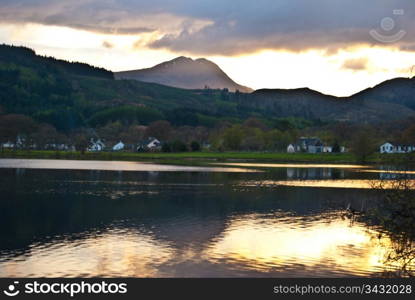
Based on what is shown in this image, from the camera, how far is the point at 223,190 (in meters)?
71.2

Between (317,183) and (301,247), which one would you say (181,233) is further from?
(317,183)

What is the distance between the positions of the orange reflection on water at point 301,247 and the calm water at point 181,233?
0.06 metres

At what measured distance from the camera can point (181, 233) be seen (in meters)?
39.8

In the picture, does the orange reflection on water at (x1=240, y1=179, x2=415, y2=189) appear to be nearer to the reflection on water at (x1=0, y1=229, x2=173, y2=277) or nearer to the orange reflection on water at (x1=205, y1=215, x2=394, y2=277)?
the orange reflection on water at (x1=205, y1=215, x2=394, y2=277)

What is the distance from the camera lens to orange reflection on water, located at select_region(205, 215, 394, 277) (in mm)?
30859

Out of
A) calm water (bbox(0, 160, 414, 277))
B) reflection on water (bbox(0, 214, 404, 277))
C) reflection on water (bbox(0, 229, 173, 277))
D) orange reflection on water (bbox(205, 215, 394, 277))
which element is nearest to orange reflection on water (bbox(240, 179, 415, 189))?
calm water (bbox(0, 160, 414, 277))

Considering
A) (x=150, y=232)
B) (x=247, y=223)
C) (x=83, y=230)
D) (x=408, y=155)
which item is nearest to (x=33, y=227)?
(x=83, y=230)

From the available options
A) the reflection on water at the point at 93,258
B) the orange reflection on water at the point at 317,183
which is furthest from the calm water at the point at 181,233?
the orange reflection on water at the point at 317,183

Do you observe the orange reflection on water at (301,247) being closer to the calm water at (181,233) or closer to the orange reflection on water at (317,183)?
the calm water at (181,233)

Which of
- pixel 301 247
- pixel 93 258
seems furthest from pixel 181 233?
pixel 93 258

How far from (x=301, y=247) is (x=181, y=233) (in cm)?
865

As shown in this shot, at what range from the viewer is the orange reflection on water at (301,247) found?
30859 mm

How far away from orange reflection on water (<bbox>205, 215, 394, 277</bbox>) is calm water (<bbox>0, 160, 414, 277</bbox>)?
61mm

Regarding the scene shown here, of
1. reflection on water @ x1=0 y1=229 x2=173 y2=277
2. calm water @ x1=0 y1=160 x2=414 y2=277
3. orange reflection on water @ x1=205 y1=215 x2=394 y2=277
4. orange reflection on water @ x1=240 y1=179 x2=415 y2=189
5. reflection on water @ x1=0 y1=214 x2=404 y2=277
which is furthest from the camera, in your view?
orange reflection on water @ x1=240 y1=179 x2=415 y2=189
